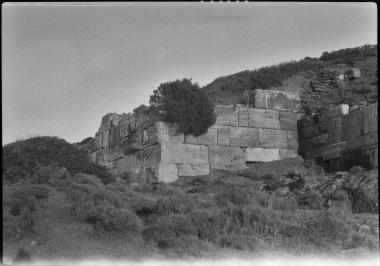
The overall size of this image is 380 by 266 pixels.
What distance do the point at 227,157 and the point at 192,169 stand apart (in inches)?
56.4

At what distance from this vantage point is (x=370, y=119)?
51.7 ft

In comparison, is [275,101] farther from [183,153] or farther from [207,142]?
[183,153]

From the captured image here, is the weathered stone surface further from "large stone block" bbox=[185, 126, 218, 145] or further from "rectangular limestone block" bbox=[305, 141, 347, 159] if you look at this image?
"rectangular limestone block" bbox=[305, 141, 347, 159]

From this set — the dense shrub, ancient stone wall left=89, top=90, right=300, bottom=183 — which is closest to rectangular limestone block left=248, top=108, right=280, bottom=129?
ancient stone wall left=89, top=90, right=300, bottom=183

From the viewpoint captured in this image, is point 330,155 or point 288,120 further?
point 288,120

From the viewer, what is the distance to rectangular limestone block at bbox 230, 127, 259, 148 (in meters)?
18.6

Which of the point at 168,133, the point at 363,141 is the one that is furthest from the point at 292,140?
the point at 168,133

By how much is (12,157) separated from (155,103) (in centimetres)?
549

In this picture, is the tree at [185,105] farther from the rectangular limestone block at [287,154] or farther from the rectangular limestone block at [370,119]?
the rectangular limestone block at [370,119]

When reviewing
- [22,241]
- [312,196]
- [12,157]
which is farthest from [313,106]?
[22,241]

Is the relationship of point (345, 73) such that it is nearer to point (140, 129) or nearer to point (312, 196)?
point (140, 129)

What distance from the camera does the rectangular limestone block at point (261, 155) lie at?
61.2ft

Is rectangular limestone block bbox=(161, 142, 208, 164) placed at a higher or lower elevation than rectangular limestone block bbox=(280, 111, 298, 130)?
lower

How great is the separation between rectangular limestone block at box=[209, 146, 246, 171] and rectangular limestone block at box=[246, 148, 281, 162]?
0.27 meters
